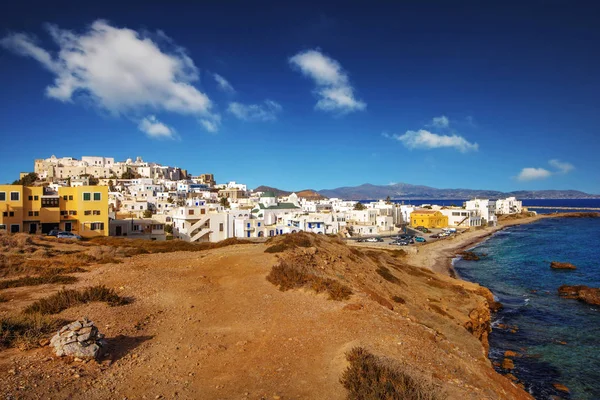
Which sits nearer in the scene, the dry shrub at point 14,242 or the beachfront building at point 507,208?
the dry shrub at point 14,242

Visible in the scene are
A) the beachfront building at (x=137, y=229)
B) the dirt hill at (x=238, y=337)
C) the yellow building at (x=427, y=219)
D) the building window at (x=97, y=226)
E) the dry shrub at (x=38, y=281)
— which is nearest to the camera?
the dirt hill at (x=238, y=337)

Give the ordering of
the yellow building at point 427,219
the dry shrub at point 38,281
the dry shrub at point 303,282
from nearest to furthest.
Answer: the dry shrub at point 38,281, the dry shrub at point 303,282, the yellow building at point 427,219

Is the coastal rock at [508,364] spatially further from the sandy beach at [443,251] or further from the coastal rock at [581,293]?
the sandy beach at [443,251]

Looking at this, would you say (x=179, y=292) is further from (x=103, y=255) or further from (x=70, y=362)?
(x=103, y=255)

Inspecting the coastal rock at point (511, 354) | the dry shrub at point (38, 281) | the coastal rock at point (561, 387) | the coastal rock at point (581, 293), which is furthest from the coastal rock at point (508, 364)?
the dry shrub at point (38, 281)

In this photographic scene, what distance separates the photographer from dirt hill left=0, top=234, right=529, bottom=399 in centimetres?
962

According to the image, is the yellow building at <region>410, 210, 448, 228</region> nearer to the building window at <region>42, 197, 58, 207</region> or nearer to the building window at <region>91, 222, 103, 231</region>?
the building window at <region>91, 222, 103, 231</region>

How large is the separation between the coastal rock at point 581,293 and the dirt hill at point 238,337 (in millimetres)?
19422

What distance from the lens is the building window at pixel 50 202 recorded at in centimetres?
4597

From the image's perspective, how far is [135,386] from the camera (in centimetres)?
945

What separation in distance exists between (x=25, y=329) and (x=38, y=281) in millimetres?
8180

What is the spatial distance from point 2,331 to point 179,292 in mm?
7736

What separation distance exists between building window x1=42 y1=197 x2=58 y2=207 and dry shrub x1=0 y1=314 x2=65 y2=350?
4077 centimetres

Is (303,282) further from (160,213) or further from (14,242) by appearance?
(160,213)
